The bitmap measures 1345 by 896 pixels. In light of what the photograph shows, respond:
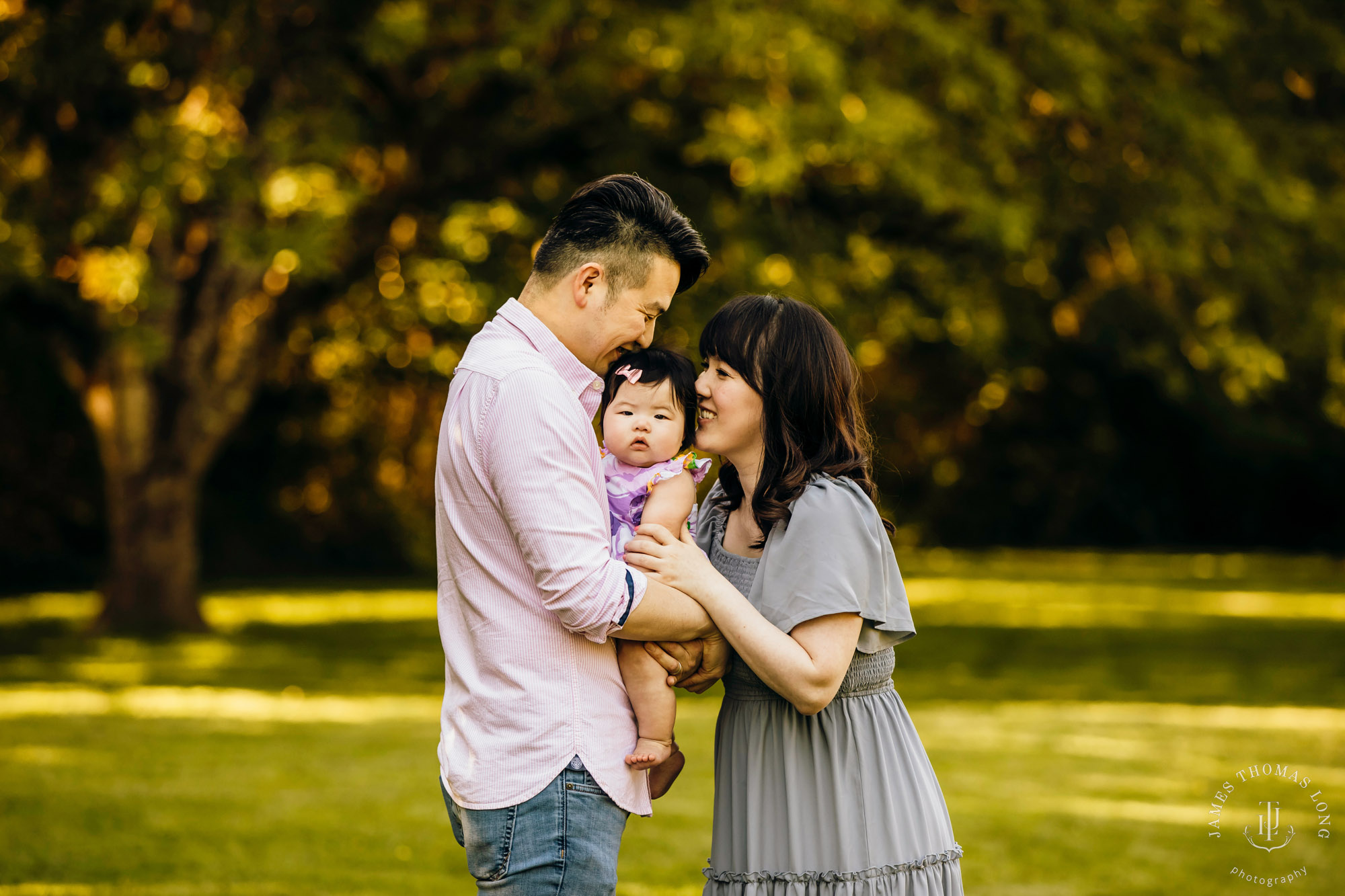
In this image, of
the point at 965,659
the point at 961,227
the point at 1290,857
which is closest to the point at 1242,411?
the point at 965,659

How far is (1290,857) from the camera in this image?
22.2ft

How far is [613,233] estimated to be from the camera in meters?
2.79

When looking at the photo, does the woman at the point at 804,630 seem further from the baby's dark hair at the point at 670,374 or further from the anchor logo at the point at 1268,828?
the anchor logo at the point at 1268,828

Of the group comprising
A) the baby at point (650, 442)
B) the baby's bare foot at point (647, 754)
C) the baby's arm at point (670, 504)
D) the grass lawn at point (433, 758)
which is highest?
the baby at point (650, 442)

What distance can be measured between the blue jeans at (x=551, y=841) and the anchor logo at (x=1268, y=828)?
18.0ft

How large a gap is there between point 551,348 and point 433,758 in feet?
22.4

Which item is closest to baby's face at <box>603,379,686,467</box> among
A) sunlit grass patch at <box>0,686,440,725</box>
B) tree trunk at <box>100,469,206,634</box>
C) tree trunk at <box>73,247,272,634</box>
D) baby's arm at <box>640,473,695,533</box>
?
baby's arm at <box>640,473,695,533</box>

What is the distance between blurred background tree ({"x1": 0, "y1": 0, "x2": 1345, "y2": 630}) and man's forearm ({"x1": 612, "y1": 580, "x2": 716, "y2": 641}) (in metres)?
7.73

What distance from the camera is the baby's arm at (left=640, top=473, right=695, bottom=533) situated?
118 inches

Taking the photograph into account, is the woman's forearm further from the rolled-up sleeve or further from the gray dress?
the rolled-up sleeve

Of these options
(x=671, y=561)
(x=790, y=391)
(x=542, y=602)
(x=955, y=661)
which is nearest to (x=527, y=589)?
(x=542, y=602)

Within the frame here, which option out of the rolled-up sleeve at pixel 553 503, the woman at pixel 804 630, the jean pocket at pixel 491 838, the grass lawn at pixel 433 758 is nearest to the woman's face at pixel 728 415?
the woman at pixel 804 630

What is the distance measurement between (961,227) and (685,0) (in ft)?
10.1

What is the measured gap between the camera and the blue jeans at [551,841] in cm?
259
